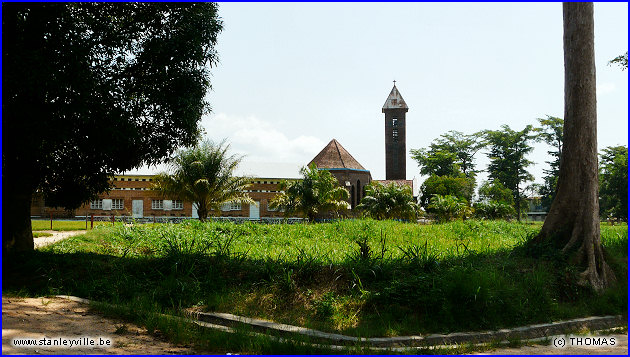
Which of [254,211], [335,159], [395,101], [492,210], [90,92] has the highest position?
[395,101]

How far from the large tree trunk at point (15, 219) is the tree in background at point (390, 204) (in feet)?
68.9

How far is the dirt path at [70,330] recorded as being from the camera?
508 cm

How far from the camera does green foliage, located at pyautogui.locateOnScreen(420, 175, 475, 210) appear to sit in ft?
154

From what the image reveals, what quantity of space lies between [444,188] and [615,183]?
1478 cm

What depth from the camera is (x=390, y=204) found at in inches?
1145

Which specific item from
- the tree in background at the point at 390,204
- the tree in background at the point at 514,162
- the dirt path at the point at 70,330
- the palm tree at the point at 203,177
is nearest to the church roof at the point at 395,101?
the tree in background at the point at 514,162

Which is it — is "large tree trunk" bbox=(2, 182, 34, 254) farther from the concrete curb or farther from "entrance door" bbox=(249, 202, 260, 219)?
"entrance door" bbox=(249, 202, 260, 219)

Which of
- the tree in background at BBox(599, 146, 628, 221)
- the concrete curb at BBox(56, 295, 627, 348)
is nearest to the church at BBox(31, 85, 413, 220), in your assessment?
the tree in background at BBox(599, 146, 628, 221)

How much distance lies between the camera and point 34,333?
5434 millimetres

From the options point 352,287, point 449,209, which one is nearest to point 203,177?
point 449,209

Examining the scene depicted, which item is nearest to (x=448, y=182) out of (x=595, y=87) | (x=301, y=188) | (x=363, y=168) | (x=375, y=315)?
(x=363, y=168)

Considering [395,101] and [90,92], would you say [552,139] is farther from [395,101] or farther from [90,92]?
[90,92]

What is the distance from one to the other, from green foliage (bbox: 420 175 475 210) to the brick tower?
8.96 meters

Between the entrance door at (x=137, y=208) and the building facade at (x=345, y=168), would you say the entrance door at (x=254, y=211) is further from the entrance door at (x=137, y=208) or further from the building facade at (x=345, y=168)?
the entrance door at (x=137, y=208)
